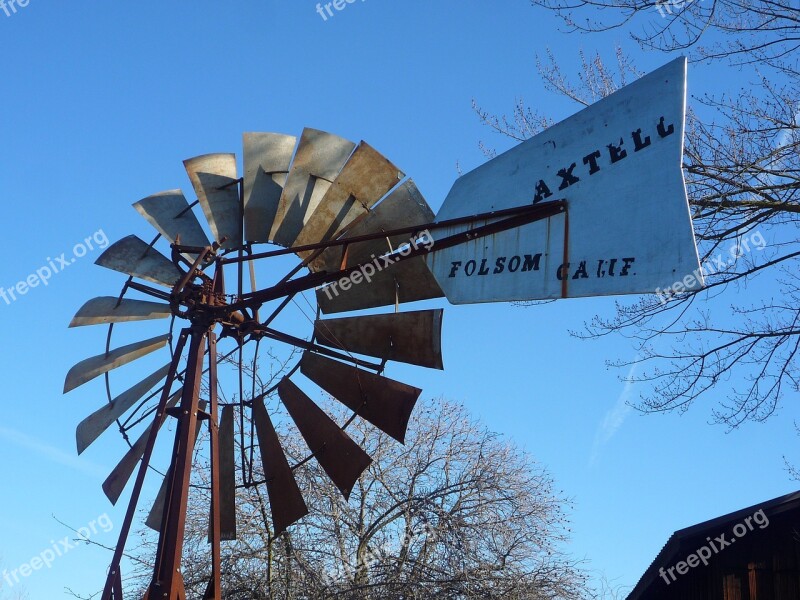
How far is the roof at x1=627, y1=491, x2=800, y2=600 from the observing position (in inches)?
308

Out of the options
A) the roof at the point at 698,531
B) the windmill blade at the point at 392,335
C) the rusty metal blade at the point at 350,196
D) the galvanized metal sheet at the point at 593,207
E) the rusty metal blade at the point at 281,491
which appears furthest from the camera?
the roof at the point at 698,531

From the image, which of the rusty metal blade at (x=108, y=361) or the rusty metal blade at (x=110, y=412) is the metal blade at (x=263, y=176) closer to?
the rusty metal blade at (x=108, y=361)

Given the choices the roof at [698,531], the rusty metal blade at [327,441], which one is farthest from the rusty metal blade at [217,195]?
the roof at [698,531]

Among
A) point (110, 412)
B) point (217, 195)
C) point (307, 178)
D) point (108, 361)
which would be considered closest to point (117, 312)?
point (108, 361)

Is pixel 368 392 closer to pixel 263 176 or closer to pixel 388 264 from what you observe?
pixel 388 264

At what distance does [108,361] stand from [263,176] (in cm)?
161

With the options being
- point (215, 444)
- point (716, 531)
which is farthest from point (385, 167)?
point (716, 531)

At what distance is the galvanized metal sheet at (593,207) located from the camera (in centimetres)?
390

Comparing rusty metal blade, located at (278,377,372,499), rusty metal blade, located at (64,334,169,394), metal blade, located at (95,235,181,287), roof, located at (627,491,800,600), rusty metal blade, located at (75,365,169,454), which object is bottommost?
roof, located at (627,491,800,600)

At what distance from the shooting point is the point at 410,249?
515cm

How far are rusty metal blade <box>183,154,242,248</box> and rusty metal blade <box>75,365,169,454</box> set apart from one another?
1.00 meters

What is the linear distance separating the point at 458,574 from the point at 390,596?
87 centimetres

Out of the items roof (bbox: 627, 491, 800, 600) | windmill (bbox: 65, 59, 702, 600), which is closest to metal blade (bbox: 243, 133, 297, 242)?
windmill (bbox: 65, 59, 702, 600)

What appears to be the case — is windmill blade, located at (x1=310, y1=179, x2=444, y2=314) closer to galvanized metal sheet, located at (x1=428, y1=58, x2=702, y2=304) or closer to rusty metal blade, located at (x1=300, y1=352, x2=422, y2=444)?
rusty metal blade, located at (x1=300, y1=352, x2=422, y2=444)
